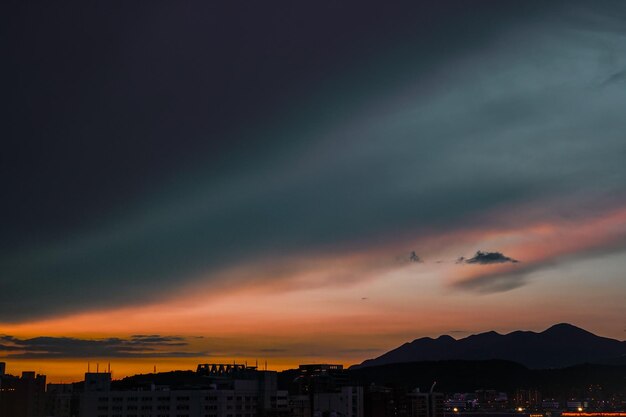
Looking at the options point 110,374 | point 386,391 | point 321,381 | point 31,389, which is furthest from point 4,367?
point 386,391

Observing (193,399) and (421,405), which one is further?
(421,405)

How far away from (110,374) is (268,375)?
23.9m

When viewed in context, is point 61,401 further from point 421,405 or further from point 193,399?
point 421,405

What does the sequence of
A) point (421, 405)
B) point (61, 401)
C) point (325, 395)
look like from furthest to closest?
1. point (421, 405)
2. point (61, 401)
3. point (325, 395)

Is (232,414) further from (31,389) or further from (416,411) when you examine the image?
(416,411)

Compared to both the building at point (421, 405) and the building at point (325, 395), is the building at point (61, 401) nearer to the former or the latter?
the building at point (325, 395)

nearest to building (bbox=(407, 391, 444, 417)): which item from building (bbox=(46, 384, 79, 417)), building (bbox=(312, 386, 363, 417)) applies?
building (bbox=(312, 386, 363, 417))

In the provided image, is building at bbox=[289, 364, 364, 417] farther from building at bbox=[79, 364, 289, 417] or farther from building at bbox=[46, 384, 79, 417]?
building at bbox=[46, 384, 79, 417]

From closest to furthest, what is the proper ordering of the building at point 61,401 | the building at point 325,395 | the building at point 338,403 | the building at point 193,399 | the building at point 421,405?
the building at point 193,399 → the building at point 325,395 → the building at point 338,403 → the building at point 61,401 → the building at point 421,405

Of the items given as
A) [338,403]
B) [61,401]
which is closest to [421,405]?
[338,403]

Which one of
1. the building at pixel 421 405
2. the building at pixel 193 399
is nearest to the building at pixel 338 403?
the building at pixel 193 399

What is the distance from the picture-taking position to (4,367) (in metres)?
167

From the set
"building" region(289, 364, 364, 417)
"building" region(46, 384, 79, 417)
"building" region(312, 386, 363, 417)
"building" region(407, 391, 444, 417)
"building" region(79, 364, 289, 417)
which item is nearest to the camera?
"building" region(79, 364, 289, 417)

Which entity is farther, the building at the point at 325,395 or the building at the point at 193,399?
the building at the point at 325,395
